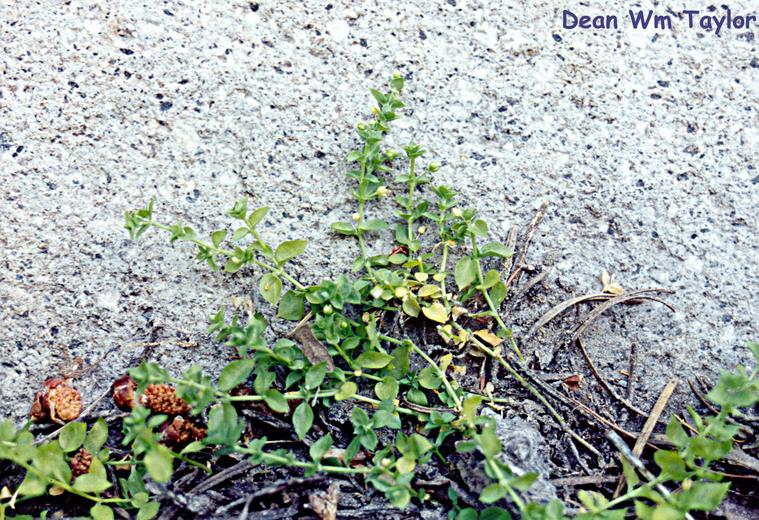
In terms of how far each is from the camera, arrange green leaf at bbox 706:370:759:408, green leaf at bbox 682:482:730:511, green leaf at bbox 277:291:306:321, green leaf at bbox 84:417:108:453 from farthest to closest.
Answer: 1. green leaf at bbox 277:291:306:321
2. green leaf at bbox 84:417:108:453
3. green leaf at bbox 706:370:759:408
4. green leaf at bbox 682:482:730:511

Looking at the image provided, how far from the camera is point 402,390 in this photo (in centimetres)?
157

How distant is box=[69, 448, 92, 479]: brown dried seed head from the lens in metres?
1.46

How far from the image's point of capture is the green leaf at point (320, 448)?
1.37m

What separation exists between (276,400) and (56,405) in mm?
505

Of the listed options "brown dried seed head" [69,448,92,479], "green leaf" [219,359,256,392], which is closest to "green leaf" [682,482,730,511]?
"green leaf" [219,359,256,392]

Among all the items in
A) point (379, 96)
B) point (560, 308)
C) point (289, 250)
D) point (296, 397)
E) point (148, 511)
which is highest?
point (379, 96)

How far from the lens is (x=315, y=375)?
4.73ft

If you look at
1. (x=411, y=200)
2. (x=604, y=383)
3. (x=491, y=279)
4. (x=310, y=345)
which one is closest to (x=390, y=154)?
(x=411, y=200)

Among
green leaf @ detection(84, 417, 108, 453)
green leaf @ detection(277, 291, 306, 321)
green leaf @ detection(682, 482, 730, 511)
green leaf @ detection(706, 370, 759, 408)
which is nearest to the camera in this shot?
green leaf @ detection(682, 482, 730, 511)

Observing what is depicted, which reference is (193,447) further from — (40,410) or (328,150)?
(328,150)

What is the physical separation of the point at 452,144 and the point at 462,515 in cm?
86

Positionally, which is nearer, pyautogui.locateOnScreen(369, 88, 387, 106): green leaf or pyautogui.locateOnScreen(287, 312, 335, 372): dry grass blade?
pyautogui.locateOnScreen(287, 312, 335, 372): dry grass blade

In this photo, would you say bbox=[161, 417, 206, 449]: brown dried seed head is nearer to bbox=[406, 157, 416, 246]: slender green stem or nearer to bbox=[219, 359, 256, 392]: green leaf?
bbox=[219, 359, 256, 392]: green leaf

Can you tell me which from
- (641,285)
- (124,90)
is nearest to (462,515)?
(641,285)
